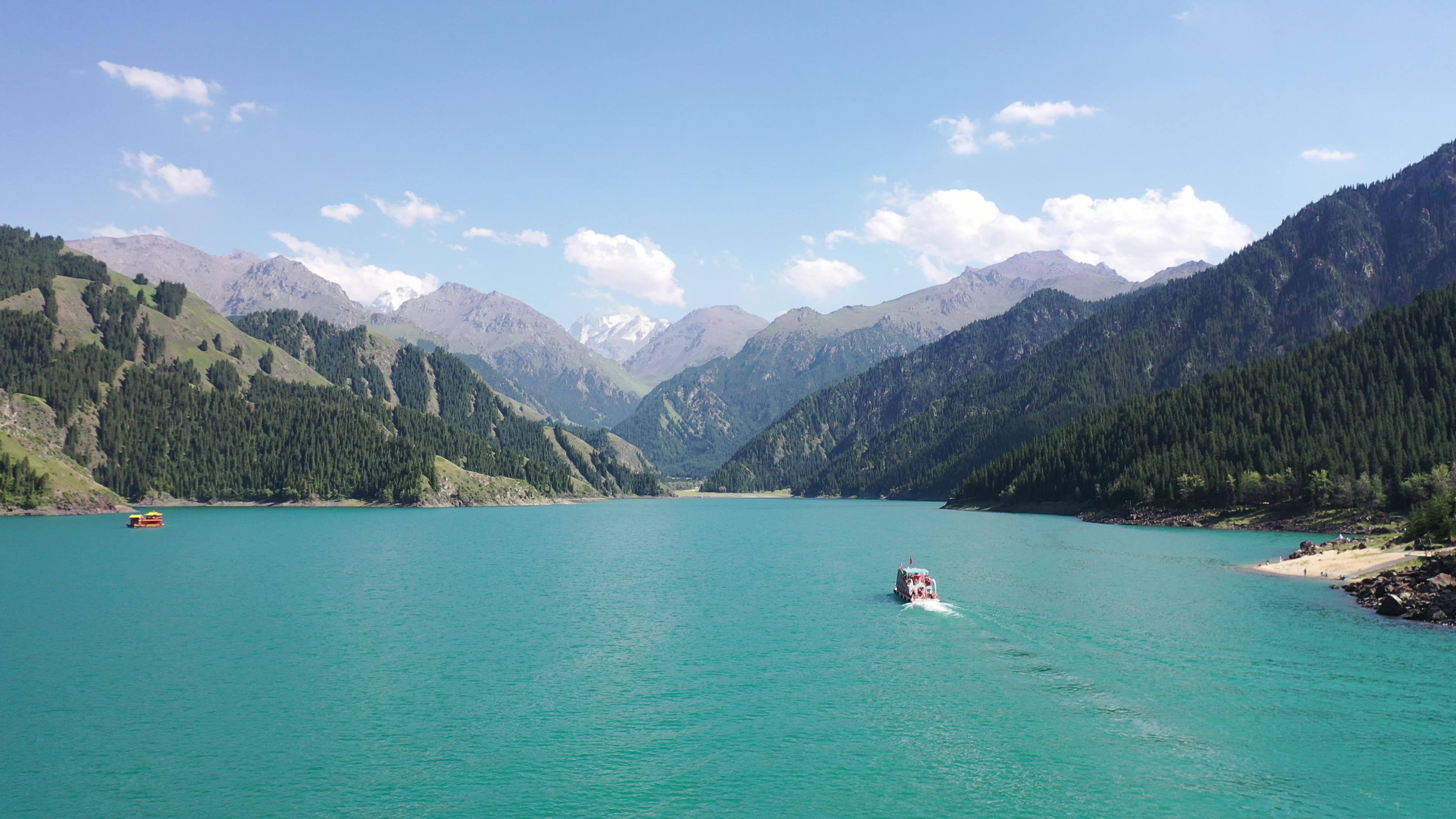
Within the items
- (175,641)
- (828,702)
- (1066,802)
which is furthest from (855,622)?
(175,641)

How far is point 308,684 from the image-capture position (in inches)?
2190

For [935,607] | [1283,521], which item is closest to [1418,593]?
[935,607]

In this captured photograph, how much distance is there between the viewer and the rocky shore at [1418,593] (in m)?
73.2

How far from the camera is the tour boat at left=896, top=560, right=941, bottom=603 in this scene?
288ft

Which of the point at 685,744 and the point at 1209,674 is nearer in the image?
the point at 685,744

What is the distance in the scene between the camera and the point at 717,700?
5253 centimetres

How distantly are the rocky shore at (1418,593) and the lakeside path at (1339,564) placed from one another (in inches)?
425

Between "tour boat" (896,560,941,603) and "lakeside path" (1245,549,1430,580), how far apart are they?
161ft

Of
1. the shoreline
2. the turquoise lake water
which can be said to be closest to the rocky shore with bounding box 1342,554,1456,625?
the turquoise lake water

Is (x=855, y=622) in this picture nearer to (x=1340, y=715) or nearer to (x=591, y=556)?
(x=1340, y=715)

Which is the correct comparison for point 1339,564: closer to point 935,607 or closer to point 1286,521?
point 935,607

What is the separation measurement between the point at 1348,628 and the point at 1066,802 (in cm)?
5068

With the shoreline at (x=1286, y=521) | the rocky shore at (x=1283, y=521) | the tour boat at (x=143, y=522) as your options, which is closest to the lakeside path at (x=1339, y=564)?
the shoreline at (x=1286, y=521)

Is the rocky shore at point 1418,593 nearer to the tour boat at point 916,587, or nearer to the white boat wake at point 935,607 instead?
the white boat wake at point 935,607
